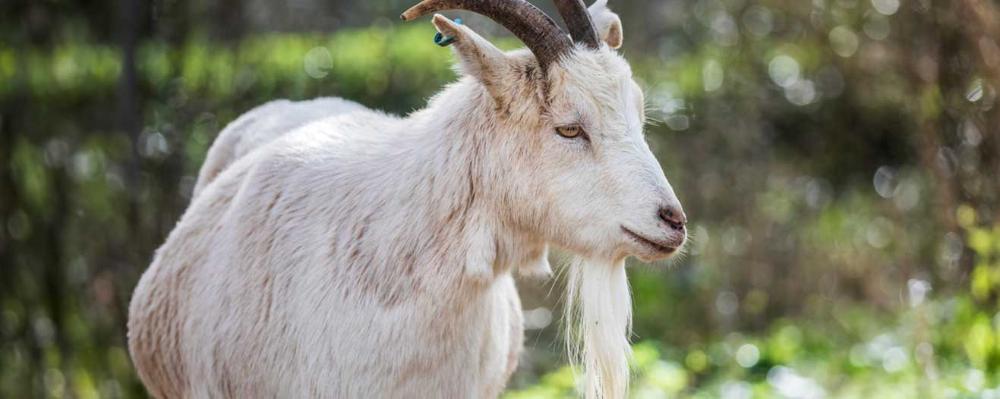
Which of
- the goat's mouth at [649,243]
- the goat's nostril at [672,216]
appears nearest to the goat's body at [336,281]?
the goat's mouth at [649,243]

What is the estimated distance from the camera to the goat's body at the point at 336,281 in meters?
3.97

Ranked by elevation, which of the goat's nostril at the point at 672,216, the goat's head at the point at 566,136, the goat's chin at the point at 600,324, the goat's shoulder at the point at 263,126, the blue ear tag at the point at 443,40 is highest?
the blue ear tag at the point at 443,40

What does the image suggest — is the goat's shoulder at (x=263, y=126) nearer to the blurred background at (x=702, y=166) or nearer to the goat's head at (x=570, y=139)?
the goat's head at (x=570, y=139)

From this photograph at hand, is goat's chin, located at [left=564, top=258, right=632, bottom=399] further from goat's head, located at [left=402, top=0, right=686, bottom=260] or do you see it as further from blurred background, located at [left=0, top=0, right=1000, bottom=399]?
blurred background, located at [left=0, top=0, right=1000, bottom=399]

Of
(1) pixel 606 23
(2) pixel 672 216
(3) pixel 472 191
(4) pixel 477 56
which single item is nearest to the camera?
(2) pixel 672 216

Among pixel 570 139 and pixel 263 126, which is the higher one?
pixel 570 139

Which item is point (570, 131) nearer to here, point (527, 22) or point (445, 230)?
point (527, 22)

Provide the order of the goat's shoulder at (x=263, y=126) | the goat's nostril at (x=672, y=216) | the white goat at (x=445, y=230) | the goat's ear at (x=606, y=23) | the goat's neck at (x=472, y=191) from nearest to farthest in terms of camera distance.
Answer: the goat's nostril at (x=672, y=216) → the white goat at (x=445, y=230) → the goat's neck at (x=472, y=191) → the goat's ear at (x=606, y=23) → the goat's shoulder at (x=263, y=126)

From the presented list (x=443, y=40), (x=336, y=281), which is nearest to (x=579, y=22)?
(x=443, y=40)

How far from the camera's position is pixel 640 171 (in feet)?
12.2

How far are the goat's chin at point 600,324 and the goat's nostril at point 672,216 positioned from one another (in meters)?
0.35

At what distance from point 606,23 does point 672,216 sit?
933 millimetres

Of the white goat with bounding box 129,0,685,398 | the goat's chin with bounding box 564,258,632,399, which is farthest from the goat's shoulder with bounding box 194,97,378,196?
the goat's chin with bounding box 564,258,632,399

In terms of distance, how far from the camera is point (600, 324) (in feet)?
13.6
